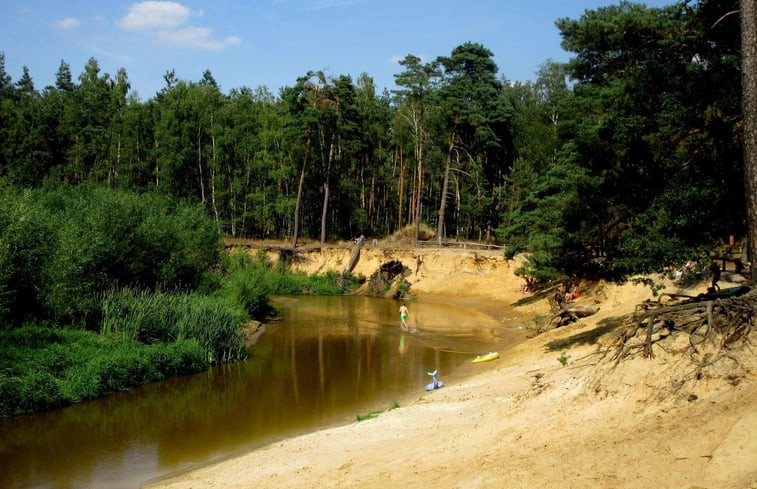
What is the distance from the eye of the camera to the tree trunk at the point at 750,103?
443 inches

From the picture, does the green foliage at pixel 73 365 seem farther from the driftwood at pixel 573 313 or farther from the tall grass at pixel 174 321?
the driftwood at pixel 573 313

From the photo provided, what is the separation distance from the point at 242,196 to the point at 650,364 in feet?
186

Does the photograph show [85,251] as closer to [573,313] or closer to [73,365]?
[73,365]

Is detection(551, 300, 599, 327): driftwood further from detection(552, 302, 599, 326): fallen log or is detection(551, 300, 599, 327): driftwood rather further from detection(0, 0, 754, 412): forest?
detection(0, 0, 754, 412): forest

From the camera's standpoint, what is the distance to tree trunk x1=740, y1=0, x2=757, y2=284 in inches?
443

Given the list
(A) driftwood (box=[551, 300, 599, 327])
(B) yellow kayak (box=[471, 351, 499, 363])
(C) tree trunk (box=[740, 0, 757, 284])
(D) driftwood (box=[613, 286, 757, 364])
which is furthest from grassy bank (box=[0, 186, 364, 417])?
(C) tree trunk (box=[740, 0, 757, 284])

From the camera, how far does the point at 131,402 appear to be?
63.6ft

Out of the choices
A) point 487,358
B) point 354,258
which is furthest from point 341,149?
point 487,358

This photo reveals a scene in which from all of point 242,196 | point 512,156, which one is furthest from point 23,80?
point 512,156

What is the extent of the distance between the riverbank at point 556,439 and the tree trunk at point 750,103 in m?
3.18

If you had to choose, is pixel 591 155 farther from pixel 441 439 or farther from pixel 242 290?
pixel 242 290

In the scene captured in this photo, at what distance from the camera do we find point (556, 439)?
940 cm

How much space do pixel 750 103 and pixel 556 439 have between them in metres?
7.24

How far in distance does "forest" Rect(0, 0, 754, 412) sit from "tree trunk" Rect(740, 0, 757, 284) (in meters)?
0.95
